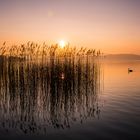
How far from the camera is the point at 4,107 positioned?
58.1ft

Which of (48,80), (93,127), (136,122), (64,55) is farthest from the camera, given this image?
(64,55)

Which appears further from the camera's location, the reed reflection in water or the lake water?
the reed reflection in water

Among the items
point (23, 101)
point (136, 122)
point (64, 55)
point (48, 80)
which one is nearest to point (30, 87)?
point (48, 80)

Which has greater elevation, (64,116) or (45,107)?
(45,107)

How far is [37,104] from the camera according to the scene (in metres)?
18.1

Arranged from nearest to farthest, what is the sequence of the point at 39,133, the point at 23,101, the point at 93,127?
the point at 39,133, the point at 93,127, the point at 23,101

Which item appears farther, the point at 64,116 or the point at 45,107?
the point at 45,107

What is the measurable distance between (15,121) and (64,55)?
29681 mm

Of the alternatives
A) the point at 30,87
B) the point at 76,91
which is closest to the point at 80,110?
the point at 76,91

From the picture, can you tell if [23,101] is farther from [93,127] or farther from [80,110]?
[93,127]

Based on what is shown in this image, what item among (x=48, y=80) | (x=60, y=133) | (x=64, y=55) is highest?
(x=64, y=55)

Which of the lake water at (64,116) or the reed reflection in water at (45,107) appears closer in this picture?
the lake water at (64,116)

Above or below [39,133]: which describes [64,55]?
above

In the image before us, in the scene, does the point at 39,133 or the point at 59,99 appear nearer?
the point at 39,133
